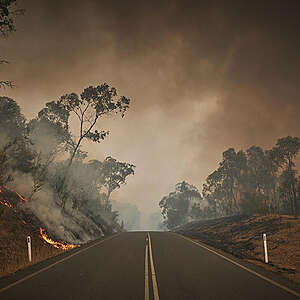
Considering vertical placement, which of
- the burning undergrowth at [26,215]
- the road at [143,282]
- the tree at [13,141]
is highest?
the tree at [13,141]

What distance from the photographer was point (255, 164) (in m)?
76.6

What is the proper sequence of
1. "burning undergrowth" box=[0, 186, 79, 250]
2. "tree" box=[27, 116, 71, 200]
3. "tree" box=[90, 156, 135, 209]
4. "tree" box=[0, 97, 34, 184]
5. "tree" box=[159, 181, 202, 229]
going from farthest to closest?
1. "tree" box=[159, 181, 202, 229]
2. "tree" box=[90, 156, 135, 209]
3. "tree" box=[27, 116, 71, 200]
4. "tree" box=[0, 97, 34, 184]
5. "burning undergrowth" box=[0, 186, 79, 250]

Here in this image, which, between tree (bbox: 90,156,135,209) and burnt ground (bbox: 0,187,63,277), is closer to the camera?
burnt ground (bbox: 0,187,63,277)

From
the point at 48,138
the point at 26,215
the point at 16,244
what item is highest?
the point at 48,138

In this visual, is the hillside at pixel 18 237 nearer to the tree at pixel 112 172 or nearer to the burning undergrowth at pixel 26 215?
the burning undergrowth at pixel 26 215

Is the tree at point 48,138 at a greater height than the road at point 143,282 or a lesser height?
greater

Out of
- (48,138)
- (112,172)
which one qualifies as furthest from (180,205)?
(48,138)

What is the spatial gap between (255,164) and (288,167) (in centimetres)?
1144

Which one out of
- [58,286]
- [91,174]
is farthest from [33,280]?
[91,174]

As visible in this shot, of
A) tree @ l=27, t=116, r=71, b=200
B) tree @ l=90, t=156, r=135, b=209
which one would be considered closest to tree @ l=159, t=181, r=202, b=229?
tree @ l=90, t=156, r=135, b=209

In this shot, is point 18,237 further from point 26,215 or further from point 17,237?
point 26,215

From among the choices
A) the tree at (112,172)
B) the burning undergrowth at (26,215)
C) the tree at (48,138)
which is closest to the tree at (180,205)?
the tree at (112,172)

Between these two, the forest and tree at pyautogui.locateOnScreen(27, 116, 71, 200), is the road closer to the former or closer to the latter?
the forest

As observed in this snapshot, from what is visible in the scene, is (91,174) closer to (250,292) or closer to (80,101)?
(80,101)
